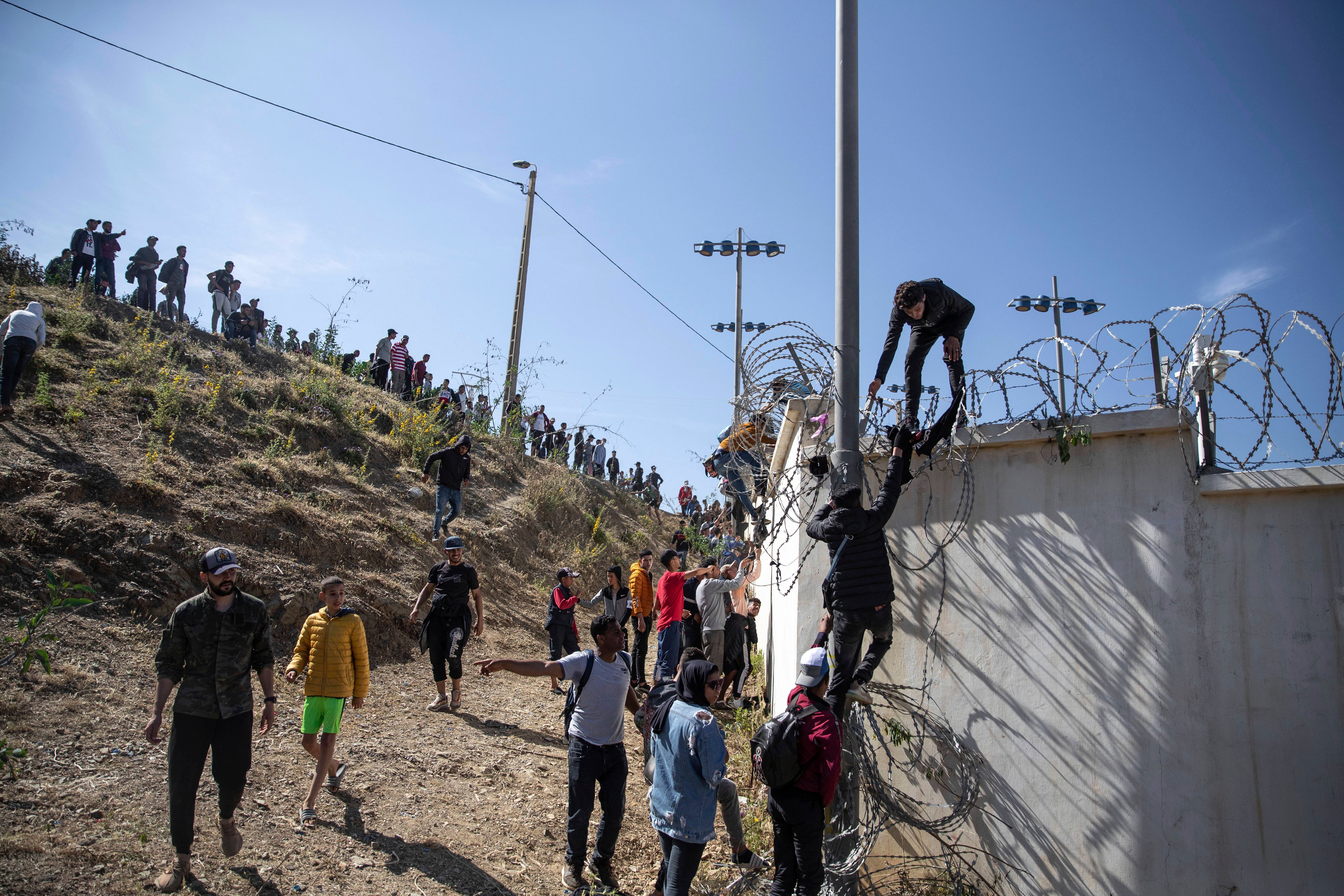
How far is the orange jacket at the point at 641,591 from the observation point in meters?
9.11

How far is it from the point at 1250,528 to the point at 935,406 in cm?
190

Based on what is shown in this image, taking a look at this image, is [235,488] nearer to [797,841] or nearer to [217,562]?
[217,562]

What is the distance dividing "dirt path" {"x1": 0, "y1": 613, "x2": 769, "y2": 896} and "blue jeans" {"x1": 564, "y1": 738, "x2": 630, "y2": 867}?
54cm

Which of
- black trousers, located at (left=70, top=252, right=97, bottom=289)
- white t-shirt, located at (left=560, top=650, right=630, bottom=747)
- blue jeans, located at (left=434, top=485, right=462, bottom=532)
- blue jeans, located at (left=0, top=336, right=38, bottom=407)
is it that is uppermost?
black trousers, located at (left=70, top=252, right=97, bottom=289)

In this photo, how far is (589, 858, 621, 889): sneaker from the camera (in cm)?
440

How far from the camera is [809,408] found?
18.5 feet

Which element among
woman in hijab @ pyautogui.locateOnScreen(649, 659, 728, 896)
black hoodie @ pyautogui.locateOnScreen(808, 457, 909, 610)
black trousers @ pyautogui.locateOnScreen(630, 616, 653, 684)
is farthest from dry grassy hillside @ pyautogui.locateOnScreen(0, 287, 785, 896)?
black hoodie @ pyautogui.locateOnScreen(808, 457, 909, 610)

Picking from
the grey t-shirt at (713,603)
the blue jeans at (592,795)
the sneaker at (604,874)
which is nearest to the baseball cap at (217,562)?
the blue jeans at (592,795)

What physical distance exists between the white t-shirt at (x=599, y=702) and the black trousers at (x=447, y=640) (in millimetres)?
3281

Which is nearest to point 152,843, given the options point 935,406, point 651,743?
point 651,743

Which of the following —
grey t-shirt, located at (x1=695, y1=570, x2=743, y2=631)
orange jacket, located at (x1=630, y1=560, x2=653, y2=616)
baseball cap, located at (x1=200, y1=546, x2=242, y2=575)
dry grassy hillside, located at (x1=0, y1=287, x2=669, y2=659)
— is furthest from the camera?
orange jacket, located at (x1=630, y1=560, x2=653, y2=616)

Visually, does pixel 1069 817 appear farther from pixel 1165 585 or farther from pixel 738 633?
pixel 738 633

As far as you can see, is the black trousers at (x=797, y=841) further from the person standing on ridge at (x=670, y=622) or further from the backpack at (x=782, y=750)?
the person standing on ridge at (x=670, y=622)

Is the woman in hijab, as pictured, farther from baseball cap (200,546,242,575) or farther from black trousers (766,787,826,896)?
baseball cap (200,546,242,575)
